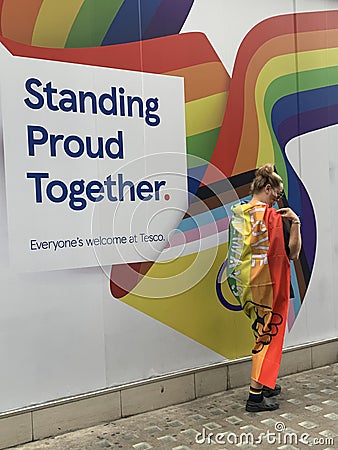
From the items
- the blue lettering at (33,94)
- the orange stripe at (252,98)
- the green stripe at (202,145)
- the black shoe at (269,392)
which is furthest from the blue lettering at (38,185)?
the black shoe at (269,392)

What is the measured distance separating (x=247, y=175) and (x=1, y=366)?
8.12 ft

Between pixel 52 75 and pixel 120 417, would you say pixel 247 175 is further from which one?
pixel 120 417

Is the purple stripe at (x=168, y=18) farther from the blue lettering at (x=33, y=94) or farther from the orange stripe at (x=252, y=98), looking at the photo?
the blue lettering at (x=33, y=94)

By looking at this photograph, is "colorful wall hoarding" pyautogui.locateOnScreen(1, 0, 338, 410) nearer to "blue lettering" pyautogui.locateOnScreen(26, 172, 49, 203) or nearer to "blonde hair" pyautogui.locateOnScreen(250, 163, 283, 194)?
"blue lettering" pyautogui.locateOnScreen(26, 172, 49, 203)

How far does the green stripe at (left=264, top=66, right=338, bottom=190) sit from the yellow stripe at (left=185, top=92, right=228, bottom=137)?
0.50 m

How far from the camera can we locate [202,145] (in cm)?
481

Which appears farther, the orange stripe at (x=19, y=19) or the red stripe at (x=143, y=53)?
the red stripe at (x=143, y=53)

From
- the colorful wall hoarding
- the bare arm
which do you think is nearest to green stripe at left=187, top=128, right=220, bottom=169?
the colorful wall hoarding

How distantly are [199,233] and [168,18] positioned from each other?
166cm

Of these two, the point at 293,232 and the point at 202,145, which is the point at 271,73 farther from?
the point at 293,232

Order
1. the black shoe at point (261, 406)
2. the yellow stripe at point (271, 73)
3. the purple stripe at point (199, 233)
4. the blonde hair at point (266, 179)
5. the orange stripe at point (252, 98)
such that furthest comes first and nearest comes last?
the yellow stripe at point (271, 73)
the orange stripe at point (252, 98)
the purple stripe at point (199, 233)
the blonde hair at point (266, 179)
the black shoe at point (261, 406)

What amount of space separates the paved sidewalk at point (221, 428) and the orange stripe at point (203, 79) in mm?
2355

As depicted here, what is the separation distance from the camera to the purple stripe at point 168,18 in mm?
4534

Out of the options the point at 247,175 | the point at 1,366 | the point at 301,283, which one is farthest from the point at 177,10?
the point at 1,366
